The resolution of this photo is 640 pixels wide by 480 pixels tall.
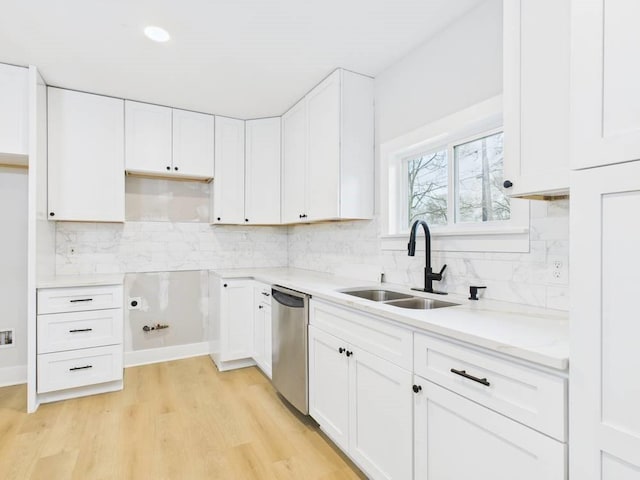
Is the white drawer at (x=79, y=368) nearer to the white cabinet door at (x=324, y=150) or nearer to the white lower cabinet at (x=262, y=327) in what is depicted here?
the white lower cabinet at (x=262, y=327)

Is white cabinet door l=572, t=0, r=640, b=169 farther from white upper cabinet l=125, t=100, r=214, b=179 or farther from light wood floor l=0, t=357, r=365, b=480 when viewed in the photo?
white upper cabinet l=125, t=100, r=214, b=179

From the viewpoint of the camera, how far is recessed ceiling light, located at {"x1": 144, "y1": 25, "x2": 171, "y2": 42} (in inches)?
84.0

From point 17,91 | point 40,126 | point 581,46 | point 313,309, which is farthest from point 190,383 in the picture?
point 581,46

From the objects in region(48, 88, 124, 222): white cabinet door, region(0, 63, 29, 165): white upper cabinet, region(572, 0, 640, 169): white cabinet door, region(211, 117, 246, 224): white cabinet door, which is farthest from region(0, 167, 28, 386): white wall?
region(572, 0, 640, 169): white cabinet door

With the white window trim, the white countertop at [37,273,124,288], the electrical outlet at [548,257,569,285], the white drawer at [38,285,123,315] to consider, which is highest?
the white window trim

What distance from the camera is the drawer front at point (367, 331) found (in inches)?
59.2

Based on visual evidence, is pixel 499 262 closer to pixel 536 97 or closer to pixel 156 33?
pixel 536 97

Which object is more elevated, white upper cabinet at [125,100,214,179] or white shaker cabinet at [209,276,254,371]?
white upper cabinet at [125,100,214,179]

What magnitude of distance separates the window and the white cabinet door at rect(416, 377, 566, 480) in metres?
1.07

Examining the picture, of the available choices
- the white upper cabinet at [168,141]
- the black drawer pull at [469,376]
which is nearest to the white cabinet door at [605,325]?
the black drawer pull at [469,376]

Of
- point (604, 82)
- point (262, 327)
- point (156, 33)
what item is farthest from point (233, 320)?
point (604, 82)

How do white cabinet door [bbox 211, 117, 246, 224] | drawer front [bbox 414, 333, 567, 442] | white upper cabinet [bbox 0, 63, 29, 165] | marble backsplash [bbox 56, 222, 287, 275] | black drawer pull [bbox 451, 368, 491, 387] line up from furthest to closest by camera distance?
white cabinet door [bbox 211, 117, 246, 224]
marble backsplash [bbox 56, 222, 287, 275]
white upper cabinet [bbox 0, 63, 29, 165]
black drawer pull [bbox 451, 368, 491, 387]
drawer front [bbox 414, 333, 567, 442]

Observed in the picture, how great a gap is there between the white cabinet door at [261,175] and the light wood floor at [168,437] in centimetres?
163

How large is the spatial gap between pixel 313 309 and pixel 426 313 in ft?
2.96
